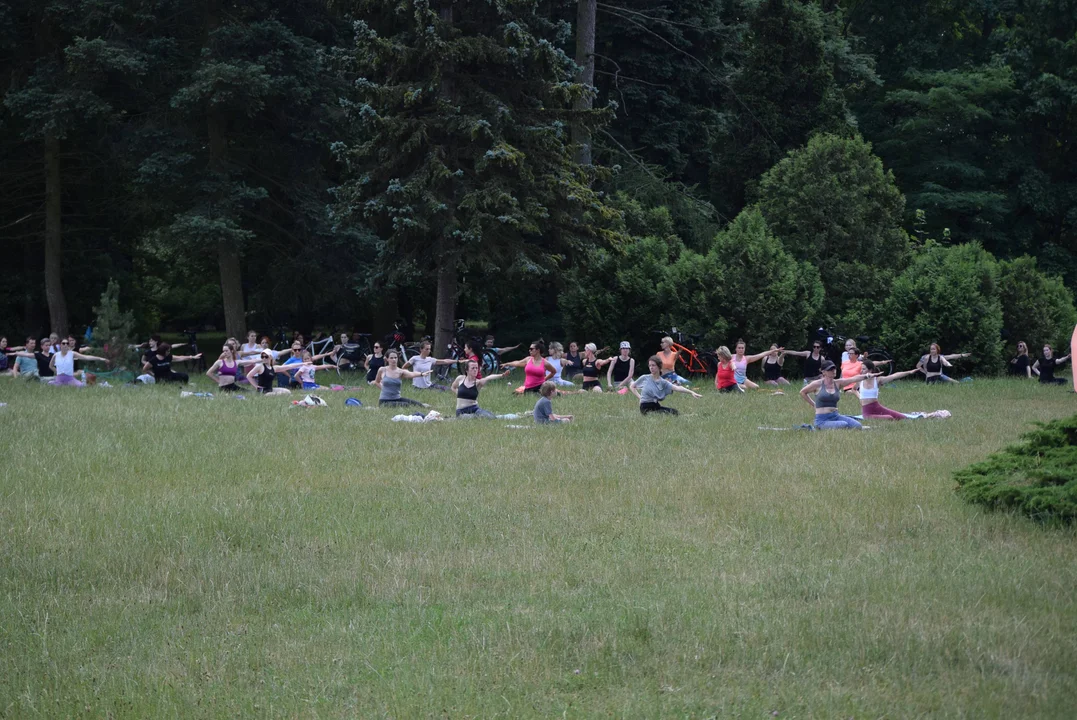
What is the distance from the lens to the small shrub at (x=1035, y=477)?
1032 centimetres

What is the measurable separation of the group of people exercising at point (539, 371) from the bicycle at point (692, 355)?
825mm

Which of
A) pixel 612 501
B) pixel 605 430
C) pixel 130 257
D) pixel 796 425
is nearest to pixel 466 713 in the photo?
pixel 612 501

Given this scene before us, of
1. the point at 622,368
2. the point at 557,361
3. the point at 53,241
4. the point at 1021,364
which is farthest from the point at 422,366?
the point at 53,241

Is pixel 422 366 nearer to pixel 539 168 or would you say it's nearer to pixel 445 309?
pixel 445 309

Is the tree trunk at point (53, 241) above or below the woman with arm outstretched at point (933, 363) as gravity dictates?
above

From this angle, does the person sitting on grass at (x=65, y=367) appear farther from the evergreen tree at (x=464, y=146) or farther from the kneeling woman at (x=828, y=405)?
the kneeling woman at (x=828, y=405)

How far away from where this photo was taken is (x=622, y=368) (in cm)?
2884

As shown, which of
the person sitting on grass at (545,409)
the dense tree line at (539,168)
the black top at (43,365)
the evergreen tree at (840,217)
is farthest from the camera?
the evergreen tree at (840,217)

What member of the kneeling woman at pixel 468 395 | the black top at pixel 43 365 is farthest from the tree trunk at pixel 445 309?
the kneeling woman at pixel 468 395

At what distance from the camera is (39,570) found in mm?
9203

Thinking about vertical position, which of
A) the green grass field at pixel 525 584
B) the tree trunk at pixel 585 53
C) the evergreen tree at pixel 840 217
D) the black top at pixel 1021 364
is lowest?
the green grass field at pixel 525 584

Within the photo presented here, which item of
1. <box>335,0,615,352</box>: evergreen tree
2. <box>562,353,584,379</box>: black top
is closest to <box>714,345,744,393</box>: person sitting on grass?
<box>562,353,584,379</box>: black top

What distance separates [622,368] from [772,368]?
3.79 m

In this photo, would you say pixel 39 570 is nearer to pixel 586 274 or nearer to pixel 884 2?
pixel 586 274
